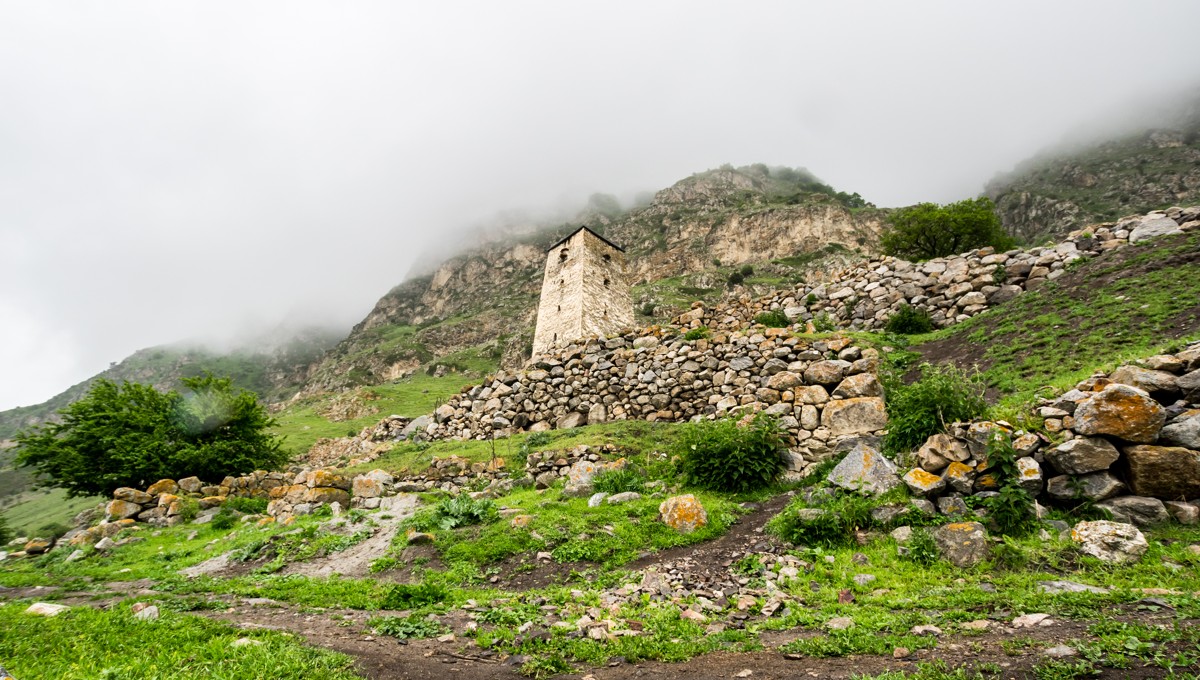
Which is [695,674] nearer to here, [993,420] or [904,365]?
[993,420]

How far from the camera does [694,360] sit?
16031 mm

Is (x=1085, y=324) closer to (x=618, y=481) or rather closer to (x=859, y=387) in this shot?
(x=859, y=387)

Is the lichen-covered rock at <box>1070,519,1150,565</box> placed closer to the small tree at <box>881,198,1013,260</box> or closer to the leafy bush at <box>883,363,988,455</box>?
the leafy bush at <box>883,363,988,455</box>

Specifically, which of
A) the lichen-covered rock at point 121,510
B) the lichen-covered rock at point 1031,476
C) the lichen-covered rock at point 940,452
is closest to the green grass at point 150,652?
the lichen-covered rock at point 940,452

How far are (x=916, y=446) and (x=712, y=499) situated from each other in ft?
12.3

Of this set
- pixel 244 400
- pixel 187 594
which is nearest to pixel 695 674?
pixel 187 594

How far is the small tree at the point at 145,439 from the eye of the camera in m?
16.3

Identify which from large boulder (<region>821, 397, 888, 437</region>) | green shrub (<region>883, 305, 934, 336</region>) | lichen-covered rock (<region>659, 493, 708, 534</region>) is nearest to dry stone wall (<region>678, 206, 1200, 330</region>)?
green shrub (<region>883, 305, 934, 336</region>)

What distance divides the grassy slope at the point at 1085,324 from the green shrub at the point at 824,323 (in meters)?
3.09

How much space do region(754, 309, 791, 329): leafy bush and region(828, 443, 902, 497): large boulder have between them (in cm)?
1095

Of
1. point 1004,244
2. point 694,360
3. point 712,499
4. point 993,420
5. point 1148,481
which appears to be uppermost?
point 1004,244

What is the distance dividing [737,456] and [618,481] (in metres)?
2.75

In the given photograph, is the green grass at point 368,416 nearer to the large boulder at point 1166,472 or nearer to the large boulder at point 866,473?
the large boulder at point 866,473

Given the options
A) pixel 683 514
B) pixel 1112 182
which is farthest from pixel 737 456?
pixel 1112 182
